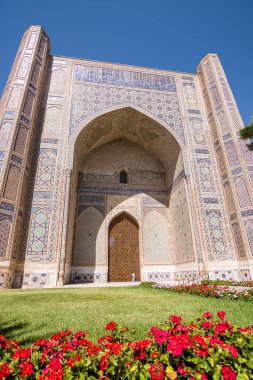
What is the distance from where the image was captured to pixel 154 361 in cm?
125

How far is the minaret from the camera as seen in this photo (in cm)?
753

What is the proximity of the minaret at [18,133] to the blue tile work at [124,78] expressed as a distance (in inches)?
72.7

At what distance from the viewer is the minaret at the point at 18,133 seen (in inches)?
297

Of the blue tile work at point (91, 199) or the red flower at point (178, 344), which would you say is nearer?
the red flower at point (178, 344)

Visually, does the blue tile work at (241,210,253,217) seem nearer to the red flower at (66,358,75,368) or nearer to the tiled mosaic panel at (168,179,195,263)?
the tiled mosaic panel at (168,179,195,263)

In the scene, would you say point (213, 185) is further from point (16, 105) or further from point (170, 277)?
point (16, 105)

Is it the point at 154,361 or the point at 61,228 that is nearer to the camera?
the point at 154,361

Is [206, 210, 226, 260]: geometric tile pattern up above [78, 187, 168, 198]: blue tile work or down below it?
below

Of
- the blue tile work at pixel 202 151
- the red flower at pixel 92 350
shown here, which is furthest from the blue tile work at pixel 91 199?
the red flower at pixel 92 350

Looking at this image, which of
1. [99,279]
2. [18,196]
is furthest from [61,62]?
[99,279]

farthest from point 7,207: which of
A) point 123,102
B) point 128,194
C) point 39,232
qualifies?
point 123,102

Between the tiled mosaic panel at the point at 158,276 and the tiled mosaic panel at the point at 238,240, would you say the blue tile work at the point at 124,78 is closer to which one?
the tiled mosaic panel at the point at 238,240

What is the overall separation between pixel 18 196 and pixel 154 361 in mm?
7851

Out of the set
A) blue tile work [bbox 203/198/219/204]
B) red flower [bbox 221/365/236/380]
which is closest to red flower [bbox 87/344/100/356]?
red flower [bbox 221/365/236/380]
